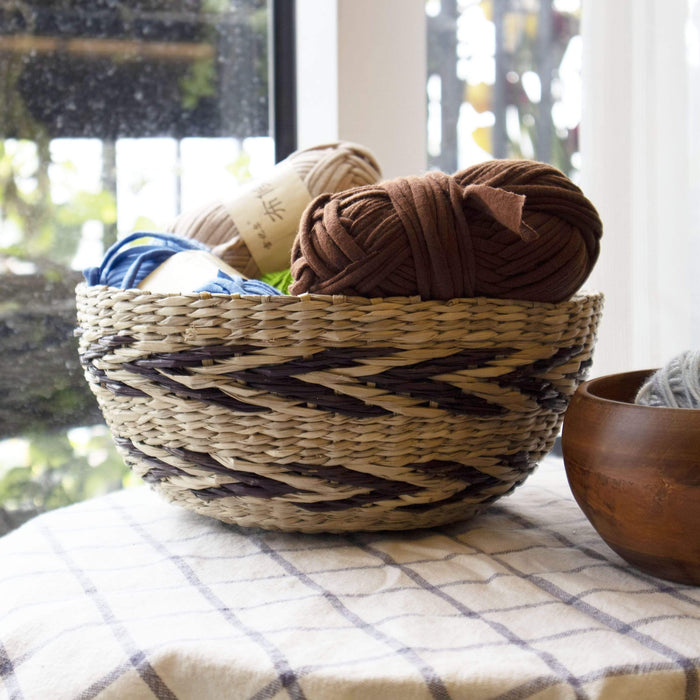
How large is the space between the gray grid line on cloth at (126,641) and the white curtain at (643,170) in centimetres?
61

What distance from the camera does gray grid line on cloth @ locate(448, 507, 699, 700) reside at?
15.9 inches

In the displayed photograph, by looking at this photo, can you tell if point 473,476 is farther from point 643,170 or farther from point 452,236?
point 643,170

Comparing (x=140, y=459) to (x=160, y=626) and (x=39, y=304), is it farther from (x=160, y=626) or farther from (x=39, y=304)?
(x=39, y=304)

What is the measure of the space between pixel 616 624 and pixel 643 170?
0.57m

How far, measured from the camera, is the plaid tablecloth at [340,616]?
1.32 feet

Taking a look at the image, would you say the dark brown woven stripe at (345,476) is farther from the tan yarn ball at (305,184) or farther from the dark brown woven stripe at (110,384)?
the tan yarn ball at (305,184)

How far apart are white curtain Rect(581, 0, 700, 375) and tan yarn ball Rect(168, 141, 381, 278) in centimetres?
31

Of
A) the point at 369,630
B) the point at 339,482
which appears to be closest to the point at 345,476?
the point at 339,482

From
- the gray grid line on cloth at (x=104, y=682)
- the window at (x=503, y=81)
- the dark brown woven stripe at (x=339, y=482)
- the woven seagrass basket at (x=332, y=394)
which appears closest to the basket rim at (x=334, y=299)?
the woven seagrass basket at (x=332, y=394)

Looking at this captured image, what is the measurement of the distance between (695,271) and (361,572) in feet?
1.68

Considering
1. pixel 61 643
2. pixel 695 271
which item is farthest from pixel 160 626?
pixel 695 271

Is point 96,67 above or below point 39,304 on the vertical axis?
above

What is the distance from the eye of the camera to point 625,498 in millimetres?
470

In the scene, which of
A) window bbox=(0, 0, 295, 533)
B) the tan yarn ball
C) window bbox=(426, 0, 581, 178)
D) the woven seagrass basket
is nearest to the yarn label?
the tan yarn ball
